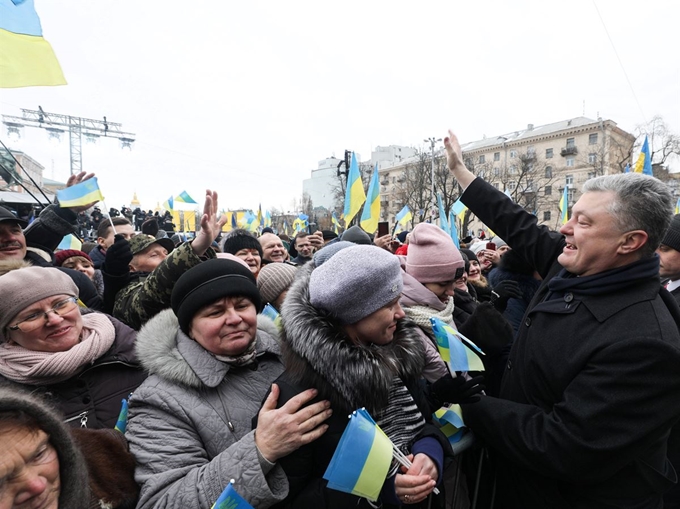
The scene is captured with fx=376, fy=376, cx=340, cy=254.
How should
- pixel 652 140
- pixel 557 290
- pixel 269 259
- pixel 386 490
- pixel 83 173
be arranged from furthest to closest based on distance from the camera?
pixel 652 140, pixel 269 259, pixel 83 173, pixel 557 290, pixel 386 490

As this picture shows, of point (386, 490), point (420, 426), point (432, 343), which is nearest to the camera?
point (386, 490)

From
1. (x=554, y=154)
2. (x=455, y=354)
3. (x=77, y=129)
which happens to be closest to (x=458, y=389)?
(x=455, y=354)

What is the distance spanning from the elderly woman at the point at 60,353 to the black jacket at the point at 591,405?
1.85m

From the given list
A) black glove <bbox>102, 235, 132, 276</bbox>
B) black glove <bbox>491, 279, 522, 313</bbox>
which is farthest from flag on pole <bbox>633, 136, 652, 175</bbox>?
black glove <bbox>102, 235, 132, 276</bbox>

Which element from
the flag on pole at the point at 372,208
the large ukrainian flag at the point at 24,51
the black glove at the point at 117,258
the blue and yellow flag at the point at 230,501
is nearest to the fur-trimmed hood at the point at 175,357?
the blue and yellow flag at the point at 230,501

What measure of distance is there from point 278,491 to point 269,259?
374cm

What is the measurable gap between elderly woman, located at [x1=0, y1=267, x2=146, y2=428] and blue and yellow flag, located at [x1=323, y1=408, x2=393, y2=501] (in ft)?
4.13

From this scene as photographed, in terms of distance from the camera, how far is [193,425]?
1592mm

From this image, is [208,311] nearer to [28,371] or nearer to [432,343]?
[28,371]

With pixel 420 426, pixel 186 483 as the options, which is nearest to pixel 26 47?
pixel 186 483

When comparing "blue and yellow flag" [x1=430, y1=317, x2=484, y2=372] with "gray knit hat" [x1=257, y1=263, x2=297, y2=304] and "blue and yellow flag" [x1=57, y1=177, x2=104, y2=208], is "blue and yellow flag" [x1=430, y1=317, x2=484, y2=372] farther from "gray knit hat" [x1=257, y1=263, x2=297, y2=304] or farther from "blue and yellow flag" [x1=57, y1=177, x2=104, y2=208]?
"blue and yellow flag" [x1=57, y1=177, x2=104, y2=208]

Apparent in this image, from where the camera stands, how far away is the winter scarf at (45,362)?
5.74 feet

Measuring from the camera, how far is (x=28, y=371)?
174 cm

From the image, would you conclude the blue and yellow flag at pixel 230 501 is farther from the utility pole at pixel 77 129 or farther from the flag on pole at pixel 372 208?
the utility pole at pixel 77 129
